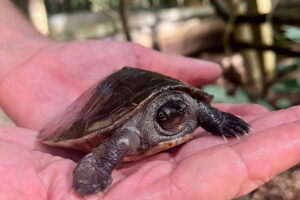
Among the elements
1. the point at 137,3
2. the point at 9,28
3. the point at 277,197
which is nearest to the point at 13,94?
the point at 9,28

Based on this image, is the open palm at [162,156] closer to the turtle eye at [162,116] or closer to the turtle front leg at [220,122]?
the turtle front leg at [220,122]

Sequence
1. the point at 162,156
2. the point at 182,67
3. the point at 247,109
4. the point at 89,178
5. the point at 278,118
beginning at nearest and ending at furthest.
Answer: the point at 89,178
the point at 278,118
the point at 162,156
the point at 247,109
the point at 182,67

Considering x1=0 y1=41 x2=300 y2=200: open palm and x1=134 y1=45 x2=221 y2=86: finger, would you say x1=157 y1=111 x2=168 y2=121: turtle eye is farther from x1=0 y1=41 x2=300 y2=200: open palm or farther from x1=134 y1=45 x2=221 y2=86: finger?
x1=134 y1=45 x2=221 y2=86: finger

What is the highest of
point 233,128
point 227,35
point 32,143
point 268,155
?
point 268,155

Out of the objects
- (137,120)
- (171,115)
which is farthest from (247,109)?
(137,120)

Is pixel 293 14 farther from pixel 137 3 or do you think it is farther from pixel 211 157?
pixel 137 3

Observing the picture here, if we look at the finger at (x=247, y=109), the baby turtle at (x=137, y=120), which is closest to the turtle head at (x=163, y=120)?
the baby turtle at (x=137, y=120)

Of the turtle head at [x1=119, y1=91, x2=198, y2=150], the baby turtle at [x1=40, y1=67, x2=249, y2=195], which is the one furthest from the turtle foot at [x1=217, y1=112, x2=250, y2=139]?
the turtle head at [x1=119, y1=91, x2=198, y2=150]

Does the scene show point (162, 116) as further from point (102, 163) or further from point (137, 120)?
point (102, 163)
